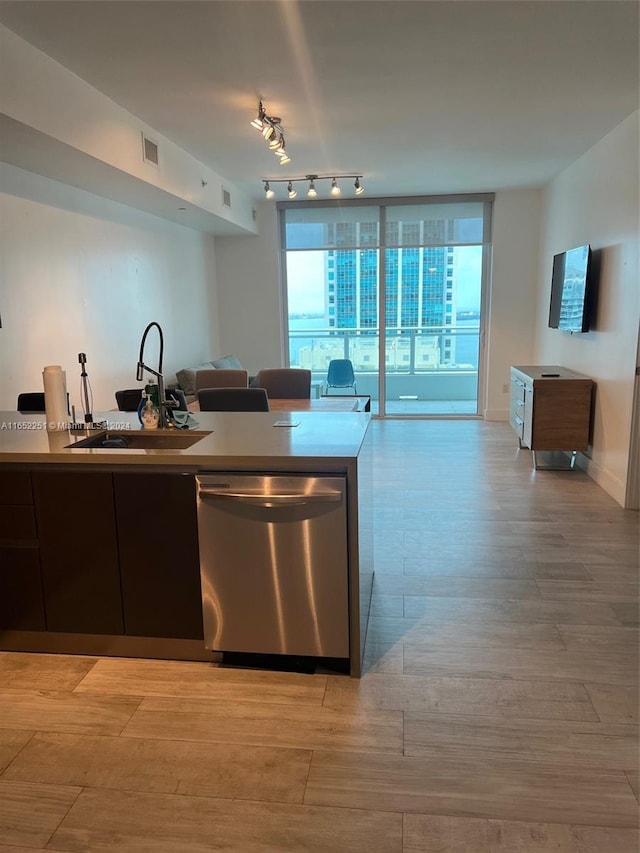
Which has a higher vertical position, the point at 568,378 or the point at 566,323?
the point at 566,323

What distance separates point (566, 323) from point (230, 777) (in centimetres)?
474

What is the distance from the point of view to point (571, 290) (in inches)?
205

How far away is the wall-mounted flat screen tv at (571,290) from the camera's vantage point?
15.7 ft

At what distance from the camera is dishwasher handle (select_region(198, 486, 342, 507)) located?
2146 millimetres

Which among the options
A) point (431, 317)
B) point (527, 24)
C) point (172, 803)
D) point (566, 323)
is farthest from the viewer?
point (431, 317)

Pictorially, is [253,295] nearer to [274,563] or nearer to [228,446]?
[228,446]

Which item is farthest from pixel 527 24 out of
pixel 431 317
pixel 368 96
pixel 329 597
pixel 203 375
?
pixel 431 317

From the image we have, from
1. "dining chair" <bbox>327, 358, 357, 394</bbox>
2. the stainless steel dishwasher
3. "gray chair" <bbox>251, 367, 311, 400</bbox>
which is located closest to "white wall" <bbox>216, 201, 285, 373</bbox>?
"dining chair" <bbox>327, 358, 357, 394</bbox>

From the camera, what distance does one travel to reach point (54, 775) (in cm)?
186

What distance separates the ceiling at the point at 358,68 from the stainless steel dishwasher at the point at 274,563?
80.0 inches

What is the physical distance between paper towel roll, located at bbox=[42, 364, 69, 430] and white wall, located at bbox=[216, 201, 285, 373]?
203 inches

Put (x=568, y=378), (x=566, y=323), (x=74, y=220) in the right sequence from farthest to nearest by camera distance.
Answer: (x=566, y=323) < (x=568, y=378) < (x=74, y=220)

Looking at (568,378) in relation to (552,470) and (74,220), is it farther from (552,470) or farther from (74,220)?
(74,220)

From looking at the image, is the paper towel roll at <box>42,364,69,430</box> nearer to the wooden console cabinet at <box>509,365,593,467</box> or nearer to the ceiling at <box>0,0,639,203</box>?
the ceiling at <box>0,0,639,203</box>
